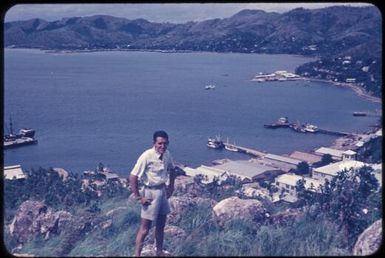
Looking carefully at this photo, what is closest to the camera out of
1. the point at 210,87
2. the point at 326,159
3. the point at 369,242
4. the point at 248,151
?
the point at 369,242

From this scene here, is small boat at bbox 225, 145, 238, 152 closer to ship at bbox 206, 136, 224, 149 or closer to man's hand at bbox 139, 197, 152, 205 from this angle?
ship at bbox 206, 136, 224, 149

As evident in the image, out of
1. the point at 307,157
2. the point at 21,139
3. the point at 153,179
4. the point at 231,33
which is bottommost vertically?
the point at 307,157

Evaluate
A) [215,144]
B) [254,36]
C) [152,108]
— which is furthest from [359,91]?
[254,36]

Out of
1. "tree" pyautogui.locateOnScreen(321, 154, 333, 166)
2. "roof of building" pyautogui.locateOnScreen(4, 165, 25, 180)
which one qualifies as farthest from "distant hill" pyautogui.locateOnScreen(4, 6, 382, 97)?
"roof of building" pyautogui.locateOnScreen(4, 165, 25, 180)

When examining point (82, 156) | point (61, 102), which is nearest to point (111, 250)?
point (82, 156)

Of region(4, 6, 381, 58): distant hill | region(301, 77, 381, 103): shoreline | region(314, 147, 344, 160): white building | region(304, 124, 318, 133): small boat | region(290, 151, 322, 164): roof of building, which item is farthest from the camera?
region(4, 6, 381, 58): distant hill

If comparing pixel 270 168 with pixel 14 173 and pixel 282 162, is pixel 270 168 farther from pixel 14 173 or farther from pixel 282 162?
pixel 14 173
